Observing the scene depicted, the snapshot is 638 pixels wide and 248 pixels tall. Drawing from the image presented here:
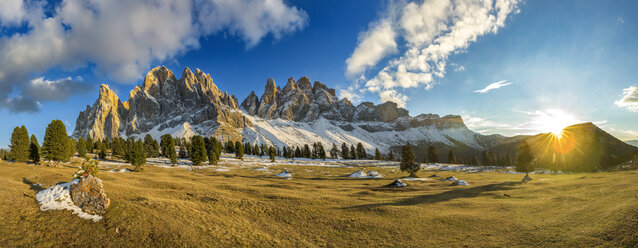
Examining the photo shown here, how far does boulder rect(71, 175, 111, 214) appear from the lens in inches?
606

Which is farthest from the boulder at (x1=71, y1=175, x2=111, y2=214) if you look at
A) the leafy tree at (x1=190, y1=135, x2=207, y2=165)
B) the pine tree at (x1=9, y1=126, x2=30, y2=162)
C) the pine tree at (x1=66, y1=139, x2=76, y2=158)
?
the leafy tree at (x1=190, y1=135, x2=207, y2=165)

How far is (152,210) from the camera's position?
1675 centimetres

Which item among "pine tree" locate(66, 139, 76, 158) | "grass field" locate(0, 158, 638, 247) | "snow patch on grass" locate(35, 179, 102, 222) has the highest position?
"pine tree" locate(66, 139, 76, 158)

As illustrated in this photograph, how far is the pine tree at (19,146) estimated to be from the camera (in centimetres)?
5609

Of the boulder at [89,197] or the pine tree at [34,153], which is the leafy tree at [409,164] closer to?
the boulder at [89,197]

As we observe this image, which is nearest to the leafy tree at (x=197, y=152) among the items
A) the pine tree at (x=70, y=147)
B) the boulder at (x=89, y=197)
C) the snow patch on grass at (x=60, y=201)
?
the pine tree at (x=70, y=147)

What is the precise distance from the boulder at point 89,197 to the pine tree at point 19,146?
68.3 meters

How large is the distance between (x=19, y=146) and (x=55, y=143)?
38.4ft

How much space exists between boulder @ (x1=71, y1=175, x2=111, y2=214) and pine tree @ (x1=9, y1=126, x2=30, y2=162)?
6831cm

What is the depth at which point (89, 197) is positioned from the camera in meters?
15.7

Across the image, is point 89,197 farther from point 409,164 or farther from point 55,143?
point 409,164

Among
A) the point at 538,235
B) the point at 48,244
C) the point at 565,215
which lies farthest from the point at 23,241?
the point at 565,215

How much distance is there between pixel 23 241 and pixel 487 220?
28.8 meters

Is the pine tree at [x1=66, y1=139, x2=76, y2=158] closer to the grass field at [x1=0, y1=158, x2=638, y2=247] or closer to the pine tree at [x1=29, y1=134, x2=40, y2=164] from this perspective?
the pine tree at [x1=29, y1=134, x2=40, y2=164]
